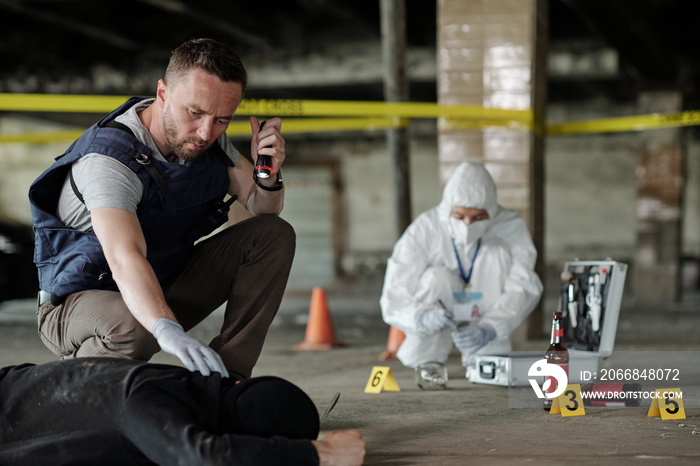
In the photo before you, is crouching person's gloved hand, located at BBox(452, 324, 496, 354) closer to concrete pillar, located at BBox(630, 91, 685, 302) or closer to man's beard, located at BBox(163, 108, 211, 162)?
man's beard, located at BBox(163, 108, 211, 162)

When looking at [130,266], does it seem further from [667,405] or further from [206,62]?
[667,405]

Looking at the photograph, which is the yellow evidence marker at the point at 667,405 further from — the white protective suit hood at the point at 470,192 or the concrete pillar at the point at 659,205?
the concrete pillar at the point at 659,205

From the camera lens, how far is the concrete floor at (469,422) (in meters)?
2.14

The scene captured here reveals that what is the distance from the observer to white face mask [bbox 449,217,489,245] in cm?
369

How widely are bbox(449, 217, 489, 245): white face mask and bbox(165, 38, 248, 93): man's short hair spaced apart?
1.63 metres

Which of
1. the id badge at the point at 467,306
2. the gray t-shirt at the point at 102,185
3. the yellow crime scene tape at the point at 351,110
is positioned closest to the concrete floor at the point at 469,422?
the id badge at the point at 467,306

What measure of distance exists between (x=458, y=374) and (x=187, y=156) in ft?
6.53

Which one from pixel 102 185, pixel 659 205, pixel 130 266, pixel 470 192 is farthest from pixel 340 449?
pixel 659 205

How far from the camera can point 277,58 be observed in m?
9.49

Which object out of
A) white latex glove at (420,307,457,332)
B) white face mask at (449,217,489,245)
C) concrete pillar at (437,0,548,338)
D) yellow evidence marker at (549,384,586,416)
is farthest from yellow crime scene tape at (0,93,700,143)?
yellow evidence marker at (549,384,586,416)

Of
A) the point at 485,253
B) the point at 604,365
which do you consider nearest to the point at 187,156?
the point at 485,253

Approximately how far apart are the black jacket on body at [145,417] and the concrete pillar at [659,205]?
8.60m

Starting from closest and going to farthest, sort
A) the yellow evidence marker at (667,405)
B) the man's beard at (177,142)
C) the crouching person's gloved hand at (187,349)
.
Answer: the crouching person's gloved hand at (187,349), the man's beard at (177,142), the yellow evidence marker at (667,405)

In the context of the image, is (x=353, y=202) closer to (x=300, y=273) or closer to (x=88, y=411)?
(x=300, y=273)
